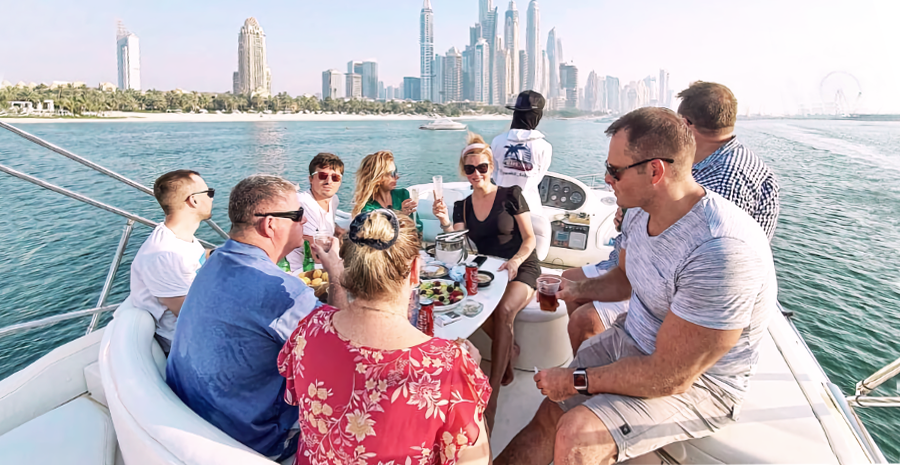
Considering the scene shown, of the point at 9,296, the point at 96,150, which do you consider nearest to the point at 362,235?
the point at 9,296

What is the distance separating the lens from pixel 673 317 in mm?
1350

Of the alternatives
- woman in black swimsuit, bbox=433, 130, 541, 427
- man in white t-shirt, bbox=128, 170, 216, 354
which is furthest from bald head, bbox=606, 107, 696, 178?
man in white t-shirt, bbox=128, 170, 216, 354

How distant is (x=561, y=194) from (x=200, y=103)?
62.9 meters

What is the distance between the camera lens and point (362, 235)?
1.05 metres

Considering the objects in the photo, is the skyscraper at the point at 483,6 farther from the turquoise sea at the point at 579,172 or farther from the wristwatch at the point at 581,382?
the wristwatch at the point at 581,382

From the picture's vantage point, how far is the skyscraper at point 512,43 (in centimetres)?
5742

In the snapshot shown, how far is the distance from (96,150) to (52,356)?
33.1 meters

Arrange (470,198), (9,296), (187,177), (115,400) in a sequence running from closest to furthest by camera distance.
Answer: (115,400)
(187,177)
(470,198)
(9,296)

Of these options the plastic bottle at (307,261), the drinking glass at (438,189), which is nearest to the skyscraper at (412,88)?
the drinking glass at (438,189)

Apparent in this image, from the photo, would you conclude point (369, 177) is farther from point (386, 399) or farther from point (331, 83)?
point (331, 83)

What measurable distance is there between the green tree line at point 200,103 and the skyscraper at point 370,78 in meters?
21.0

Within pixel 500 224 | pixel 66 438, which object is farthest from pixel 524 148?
pixel 66 438

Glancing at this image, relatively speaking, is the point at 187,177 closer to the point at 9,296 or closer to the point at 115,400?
the point at 115,400

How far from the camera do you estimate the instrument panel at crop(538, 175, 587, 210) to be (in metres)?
5.60
